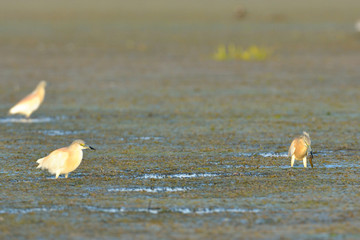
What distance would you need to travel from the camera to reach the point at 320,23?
4134 centimetres

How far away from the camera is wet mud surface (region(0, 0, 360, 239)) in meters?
6.66

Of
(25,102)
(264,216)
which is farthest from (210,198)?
(25,102)

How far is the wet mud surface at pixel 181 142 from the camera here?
6.66 meters

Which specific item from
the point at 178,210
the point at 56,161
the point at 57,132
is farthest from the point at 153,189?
the point at 57,132

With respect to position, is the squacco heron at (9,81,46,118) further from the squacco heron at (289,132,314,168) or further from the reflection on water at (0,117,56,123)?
the squacco heron at (289,132,314,168)

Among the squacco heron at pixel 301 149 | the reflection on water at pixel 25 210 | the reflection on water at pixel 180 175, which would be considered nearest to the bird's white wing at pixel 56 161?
the reflection on water at pixel 180 175

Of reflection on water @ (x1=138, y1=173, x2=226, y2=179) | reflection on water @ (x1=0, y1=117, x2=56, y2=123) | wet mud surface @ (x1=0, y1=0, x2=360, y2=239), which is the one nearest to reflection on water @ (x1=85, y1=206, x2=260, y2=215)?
wet mud surface @ (x1=0, y1=0, x2=360, y2=239)

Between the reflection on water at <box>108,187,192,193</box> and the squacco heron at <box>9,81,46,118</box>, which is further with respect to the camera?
the squacco heron at <box>9,81,46,118</box>

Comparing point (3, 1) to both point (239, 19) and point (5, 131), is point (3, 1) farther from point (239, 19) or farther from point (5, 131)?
point (5, 131)

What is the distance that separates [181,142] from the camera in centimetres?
1098

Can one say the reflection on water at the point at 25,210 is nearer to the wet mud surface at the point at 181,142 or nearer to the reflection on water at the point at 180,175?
the wet mud surface at the point at 181,142

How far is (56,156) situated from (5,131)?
4.11 metres

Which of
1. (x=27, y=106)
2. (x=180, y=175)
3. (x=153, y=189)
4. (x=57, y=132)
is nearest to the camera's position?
(x=153, y=189)

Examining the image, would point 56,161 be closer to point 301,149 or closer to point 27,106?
point 301,149
